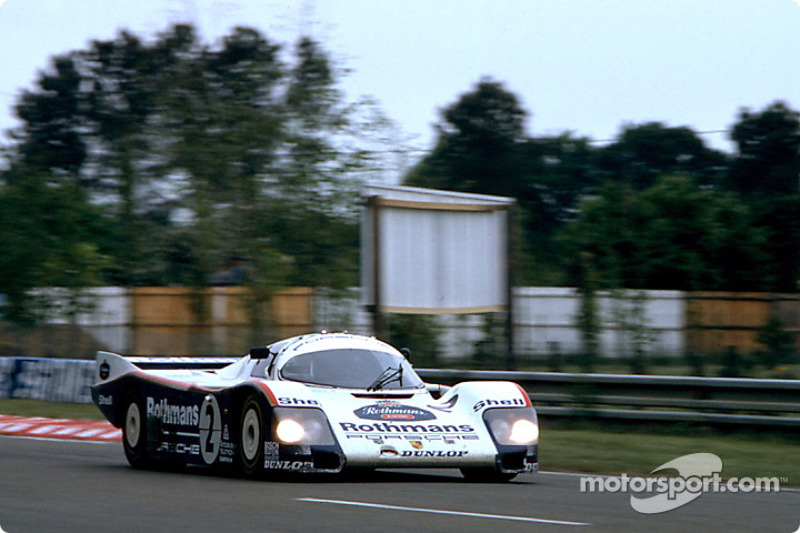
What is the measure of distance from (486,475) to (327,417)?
1546mm

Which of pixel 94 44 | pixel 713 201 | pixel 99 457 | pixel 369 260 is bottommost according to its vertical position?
pixel 99 457

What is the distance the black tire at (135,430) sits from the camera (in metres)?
11.6

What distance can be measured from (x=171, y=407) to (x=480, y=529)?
5033 millimetres

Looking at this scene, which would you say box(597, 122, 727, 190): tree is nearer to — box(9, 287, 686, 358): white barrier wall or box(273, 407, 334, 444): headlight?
box(9, 287, 686, 358): white barrier wall

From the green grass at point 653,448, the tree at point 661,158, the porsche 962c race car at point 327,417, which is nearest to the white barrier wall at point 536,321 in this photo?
the green grass at point 653,448

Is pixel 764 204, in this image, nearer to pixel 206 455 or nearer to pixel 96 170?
pixel 96 170

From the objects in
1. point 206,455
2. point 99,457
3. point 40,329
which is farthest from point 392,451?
point 40,329

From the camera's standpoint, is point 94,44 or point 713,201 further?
point 94,44

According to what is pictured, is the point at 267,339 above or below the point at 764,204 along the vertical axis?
below

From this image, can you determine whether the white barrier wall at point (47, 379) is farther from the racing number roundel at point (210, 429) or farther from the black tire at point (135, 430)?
the racing number roundel at point (210, 429)

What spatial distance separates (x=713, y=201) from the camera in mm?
46250

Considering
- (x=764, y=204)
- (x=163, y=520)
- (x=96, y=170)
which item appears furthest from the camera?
(x=96, y=170)

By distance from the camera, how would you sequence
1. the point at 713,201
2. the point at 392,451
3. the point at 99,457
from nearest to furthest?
the point at 392,451
the point at 99,457
the point at 713,201

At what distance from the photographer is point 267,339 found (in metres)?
25.3
